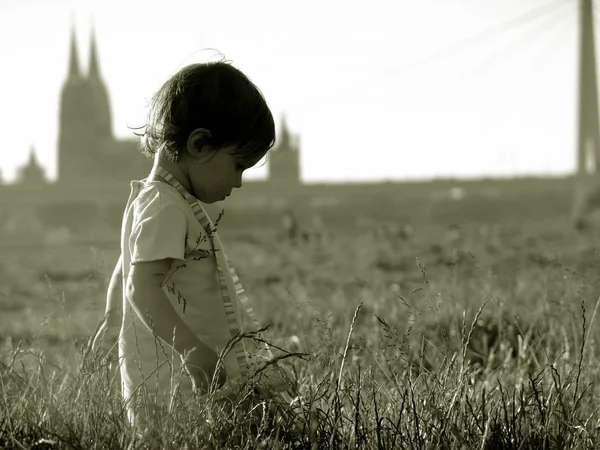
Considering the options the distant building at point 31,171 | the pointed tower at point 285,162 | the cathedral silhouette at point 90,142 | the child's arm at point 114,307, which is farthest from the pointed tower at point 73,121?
the child's arm at point 114,307

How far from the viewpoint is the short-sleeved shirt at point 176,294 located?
1962mm

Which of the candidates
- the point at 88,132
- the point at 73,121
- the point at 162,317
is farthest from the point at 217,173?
the point at 73,121

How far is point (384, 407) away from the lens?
2100 mm

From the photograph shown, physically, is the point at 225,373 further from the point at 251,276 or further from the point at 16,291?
the point at 16,291

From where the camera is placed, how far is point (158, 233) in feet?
6.33

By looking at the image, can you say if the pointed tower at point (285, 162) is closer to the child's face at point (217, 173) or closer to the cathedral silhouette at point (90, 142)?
the cathedral silhouette at point (90, 142)

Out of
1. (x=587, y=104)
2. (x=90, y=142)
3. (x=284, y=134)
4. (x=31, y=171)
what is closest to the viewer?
(x=587, y=104)

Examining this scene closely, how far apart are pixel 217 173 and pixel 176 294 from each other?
286 millimetres

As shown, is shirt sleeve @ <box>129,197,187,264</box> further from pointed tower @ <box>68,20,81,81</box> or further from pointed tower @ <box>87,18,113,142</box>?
pointed tower @ <box>68,20,81,81</box>

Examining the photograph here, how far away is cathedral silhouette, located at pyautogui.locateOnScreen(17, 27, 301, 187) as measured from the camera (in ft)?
346

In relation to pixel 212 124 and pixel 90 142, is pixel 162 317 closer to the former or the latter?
pixel 212 124

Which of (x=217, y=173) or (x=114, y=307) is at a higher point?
(x=217, y=173)

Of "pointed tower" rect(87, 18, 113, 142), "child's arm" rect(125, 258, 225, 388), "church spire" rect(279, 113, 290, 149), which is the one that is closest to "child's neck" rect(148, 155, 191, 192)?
"child's arm" rect(125, 258, 225, 388)

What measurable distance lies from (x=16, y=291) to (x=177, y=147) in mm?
7302
